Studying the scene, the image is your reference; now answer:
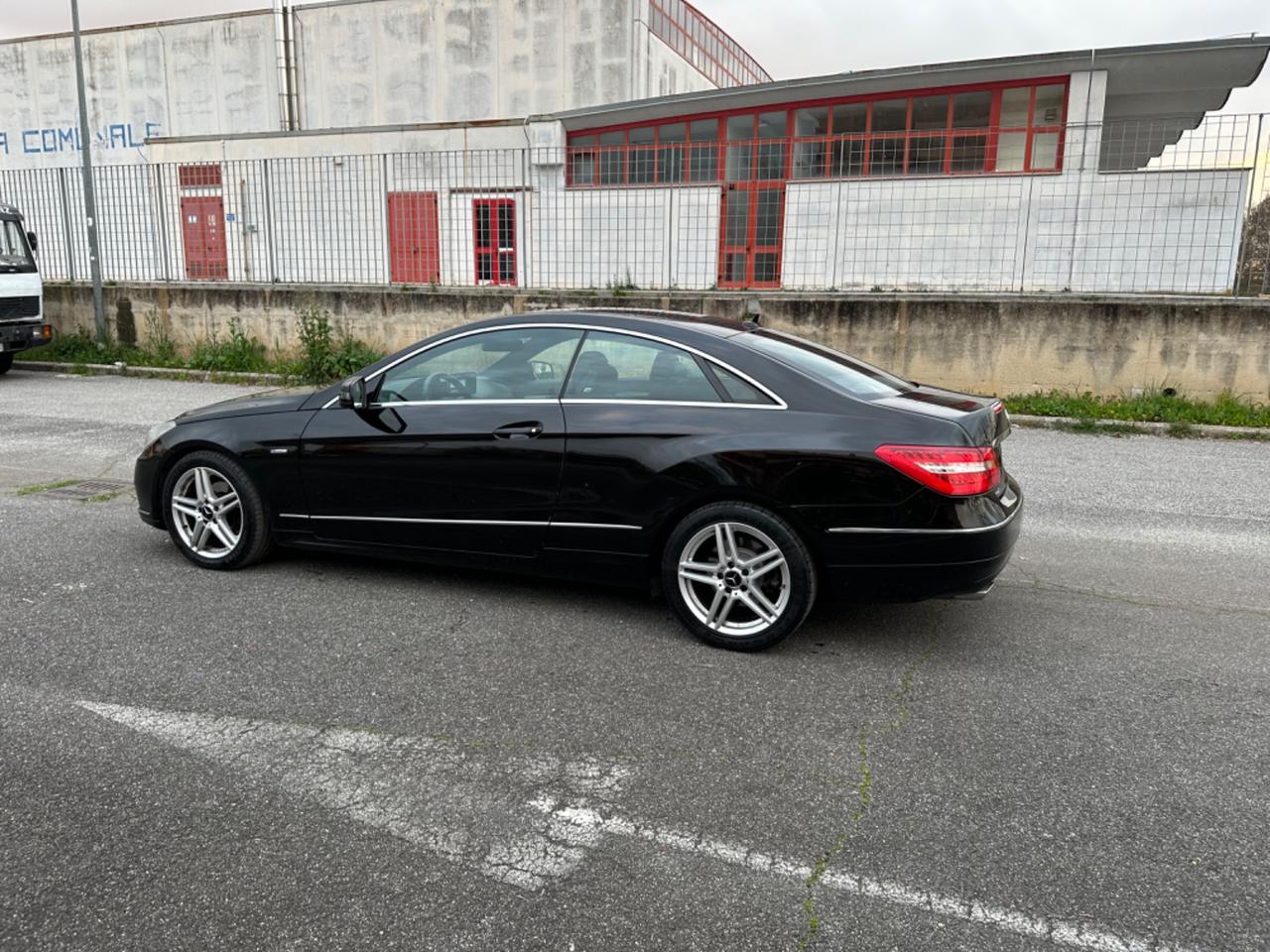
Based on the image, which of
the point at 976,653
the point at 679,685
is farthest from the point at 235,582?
the point at 976,653

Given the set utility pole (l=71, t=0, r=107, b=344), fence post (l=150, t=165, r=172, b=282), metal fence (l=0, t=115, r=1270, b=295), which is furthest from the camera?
fence post (l=150, t=165, r=172, b=282)

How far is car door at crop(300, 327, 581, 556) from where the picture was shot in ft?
15.5

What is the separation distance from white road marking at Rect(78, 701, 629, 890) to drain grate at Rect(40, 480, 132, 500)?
4129 mm

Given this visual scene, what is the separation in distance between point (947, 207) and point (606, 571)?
11.3 m

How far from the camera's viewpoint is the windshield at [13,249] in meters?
14.3

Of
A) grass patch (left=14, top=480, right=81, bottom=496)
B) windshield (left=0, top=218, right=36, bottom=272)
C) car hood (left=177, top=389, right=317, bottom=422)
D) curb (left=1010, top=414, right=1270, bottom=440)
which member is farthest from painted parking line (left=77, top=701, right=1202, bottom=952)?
windshield (left=0, top=218, right=36, bottom=272)

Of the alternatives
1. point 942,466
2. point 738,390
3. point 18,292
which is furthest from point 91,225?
point 942,466

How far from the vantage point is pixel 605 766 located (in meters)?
3.30

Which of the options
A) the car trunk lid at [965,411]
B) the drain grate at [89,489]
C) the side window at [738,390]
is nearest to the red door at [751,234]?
the drain grate at [89,489]

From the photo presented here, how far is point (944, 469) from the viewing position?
13.4 ft

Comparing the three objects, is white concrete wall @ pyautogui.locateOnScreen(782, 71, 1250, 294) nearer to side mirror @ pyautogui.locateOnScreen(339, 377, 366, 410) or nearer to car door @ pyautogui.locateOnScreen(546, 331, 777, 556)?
car door @ pyautogui.locateOnScreen(546, 331, 777, 556)

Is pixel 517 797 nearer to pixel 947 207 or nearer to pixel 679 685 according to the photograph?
pixel 679 685

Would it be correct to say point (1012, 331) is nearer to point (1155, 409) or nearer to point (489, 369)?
point (1155, 409)

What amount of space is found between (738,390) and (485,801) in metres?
2.17
